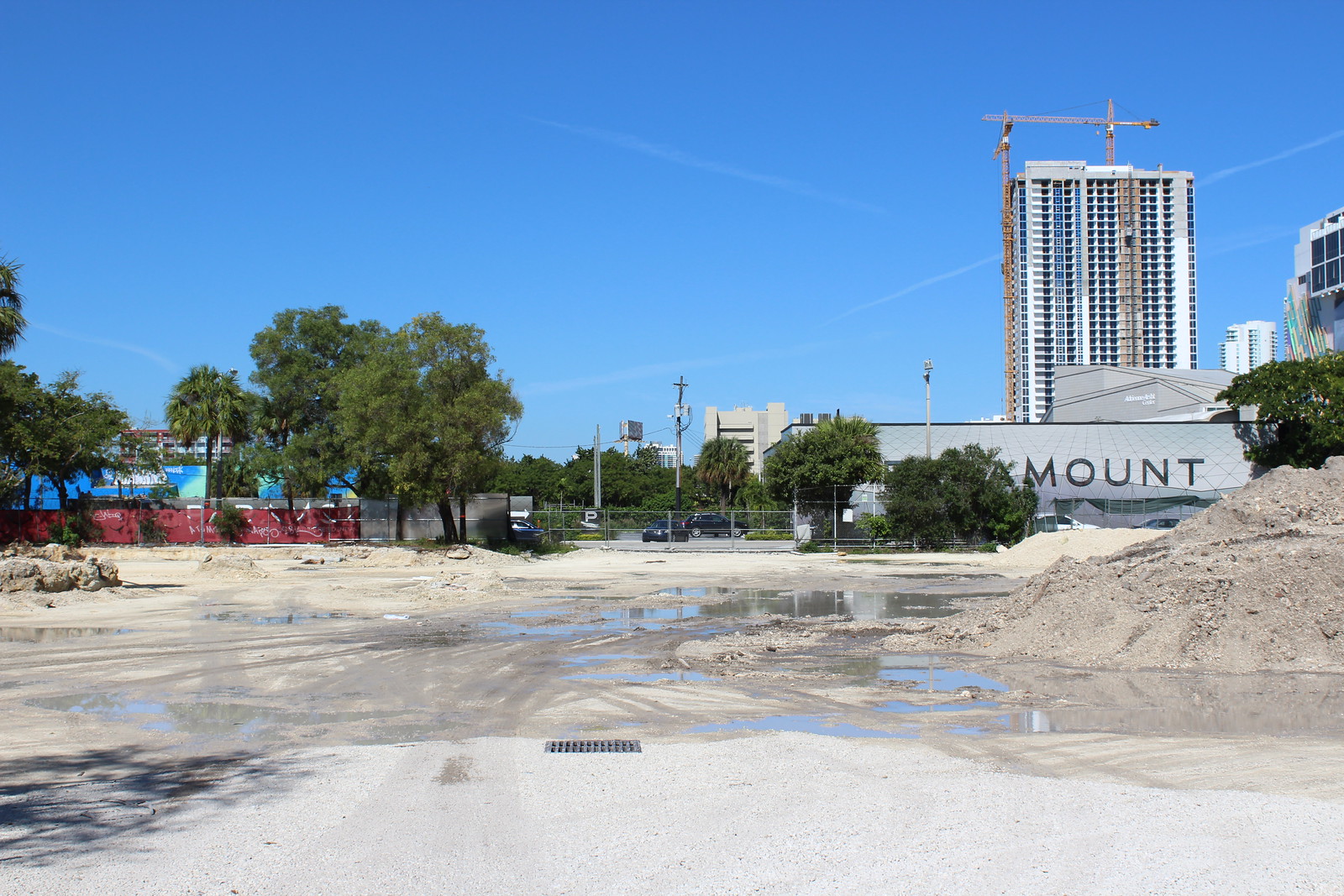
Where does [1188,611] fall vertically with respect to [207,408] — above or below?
below

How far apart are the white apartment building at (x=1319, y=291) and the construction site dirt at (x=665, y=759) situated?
9149cm

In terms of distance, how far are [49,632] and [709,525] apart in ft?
145

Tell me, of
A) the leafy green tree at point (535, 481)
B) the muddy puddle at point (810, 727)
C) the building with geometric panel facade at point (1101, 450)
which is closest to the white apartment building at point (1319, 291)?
the building with geometric panel facade at point (1101, 450)

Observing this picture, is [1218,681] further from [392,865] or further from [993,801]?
[392,865]

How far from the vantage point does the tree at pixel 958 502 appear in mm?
42125

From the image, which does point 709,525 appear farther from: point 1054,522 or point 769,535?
point 1054,522

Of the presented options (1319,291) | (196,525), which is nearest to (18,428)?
(196,525)

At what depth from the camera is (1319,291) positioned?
309ft

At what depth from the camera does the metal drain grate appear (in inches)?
310

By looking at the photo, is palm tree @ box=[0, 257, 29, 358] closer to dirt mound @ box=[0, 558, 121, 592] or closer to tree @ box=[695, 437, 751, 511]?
dirt mound @ box=[0, 558, 121, 592]

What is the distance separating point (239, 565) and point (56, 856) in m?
25.3

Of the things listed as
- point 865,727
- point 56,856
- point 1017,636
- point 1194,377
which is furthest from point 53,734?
point 1194,377

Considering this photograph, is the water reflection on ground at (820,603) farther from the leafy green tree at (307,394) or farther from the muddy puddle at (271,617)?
the leafy green tree at (307,394)

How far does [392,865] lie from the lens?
5141mm
